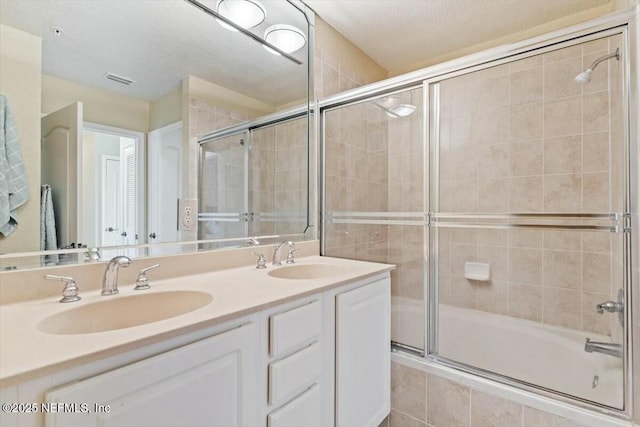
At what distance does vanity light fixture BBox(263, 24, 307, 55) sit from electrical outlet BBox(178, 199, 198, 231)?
3.48 ft

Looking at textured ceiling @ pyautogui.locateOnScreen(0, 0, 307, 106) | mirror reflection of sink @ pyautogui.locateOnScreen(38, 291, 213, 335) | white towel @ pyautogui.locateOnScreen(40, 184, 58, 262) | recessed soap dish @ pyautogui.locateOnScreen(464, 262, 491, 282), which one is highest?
textured ceiling @ pyautogui.locateOnScreen(0, 0, 307, 106)

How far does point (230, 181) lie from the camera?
1.67 m

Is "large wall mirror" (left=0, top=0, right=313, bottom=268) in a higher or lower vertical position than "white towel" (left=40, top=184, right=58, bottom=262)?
higher

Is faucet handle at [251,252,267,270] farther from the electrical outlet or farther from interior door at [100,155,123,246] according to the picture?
interior door at [100,155,123,246]

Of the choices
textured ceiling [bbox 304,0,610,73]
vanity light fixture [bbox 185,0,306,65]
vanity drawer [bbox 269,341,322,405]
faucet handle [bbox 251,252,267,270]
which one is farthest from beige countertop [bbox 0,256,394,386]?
textured ceiling [bbox 304,0,610,73]

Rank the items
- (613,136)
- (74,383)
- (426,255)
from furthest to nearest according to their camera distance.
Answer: (426,255) → (613,136) → (74,383)

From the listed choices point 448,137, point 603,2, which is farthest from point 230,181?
point 603,2

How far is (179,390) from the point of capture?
754 millimetres

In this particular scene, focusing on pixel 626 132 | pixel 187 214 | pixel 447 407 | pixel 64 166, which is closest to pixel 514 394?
pixel 447 407

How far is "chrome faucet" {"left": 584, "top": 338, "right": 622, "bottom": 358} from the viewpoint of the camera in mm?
1399

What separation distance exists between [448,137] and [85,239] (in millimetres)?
2038

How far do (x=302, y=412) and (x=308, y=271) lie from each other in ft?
2.35

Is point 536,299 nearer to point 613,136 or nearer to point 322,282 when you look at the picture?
point 613,136

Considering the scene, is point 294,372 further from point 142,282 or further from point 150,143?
point 150,143
